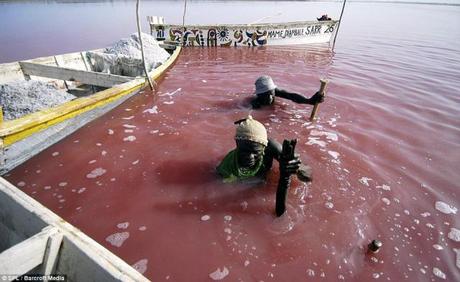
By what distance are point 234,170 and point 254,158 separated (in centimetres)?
34

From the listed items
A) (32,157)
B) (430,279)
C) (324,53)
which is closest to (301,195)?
(430,279)

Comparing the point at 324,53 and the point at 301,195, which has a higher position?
the point at 324,53

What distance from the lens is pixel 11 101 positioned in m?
4.43

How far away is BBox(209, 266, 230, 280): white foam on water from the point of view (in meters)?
2.37

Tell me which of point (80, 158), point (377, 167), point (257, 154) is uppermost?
point (257, 154)

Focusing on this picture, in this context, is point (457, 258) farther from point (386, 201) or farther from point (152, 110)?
point (152, 110)

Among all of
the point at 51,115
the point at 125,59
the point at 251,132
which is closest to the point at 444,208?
the point at 251,132

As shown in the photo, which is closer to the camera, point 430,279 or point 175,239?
point 430,279

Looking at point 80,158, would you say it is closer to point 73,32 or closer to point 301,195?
point 301,195

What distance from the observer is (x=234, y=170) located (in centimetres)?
327

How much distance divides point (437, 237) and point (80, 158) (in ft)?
14.8

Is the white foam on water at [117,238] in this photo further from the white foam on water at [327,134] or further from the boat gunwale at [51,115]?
the white foam on water at [327,134]

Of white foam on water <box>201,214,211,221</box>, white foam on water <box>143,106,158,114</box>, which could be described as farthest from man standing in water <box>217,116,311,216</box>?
white foam on water <box>143,106,158,114</box>

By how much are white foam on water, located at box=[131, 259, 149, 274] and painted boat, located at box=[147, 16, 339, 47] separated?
438 inches
